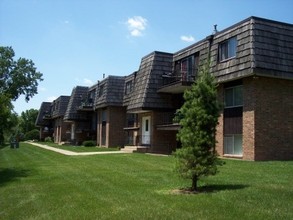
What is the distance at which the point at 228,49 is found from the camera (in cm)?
2244

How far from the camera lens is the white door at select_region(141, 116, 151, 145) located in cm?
3108

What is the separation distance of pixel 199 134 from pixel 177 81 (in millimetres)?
15832

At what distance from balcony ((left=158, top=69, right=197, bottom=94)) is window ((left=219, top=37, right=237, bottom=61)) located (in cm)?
330

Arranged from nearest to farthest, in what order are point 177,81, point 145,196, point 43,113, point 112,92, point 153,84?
1. point 145,196
2. point 177,81
3. point 153,84
4. point 112,92
5. point 43,113

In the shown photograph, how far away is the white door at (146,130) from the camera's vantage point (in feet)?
102

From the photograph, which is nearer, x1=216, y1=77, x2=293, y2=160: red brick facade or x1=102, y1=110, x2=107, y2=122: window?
x1=216, y1=77, x2=293, y2=160: red brick facade

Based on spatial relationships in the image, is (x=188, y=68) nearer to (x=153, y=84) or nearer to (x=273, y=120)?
(x=153, y=84)

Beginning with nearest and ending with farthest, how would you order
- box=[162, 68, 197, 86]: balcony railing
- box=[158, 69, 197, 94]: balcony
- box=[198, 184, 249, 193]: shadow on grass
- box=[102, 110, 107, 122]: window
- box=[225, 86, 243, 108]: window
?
1. box=[198, 184, 249, 193]: shadow on grass
2. box=[225, 86, 243, 108]: window
3. box=[158, 69, 197, 94]: balcony
4. box=[162, 68, 197, 86]: balcony railing
5. box=[102, 110, 107, 122]: window

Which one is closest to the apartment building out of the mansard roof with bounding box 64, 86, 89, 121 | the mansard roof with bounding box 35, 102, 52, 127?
the mansard roof with bounding box 64, 86, 89, 121

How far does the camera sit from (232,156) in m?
21.9

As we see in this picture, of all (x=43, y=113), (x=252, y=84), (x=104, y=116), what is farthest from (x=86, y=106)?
(x=43, y=113)

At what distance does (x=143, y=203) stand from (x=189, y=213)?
4.99 feet

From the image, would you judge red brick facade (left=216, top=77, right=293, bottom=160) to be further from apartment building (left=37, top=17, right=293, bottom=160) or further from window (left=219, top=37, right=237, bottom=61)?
window (left=219, top=37, right=237, bottom=61)

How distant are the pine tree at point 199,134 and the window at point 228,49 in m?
11.0
